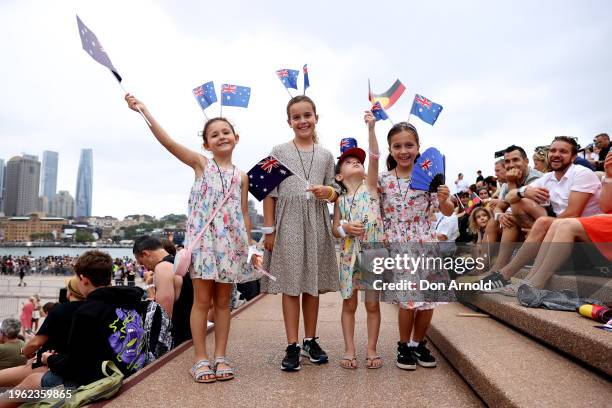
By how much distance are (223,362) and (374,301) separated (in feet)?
3.74

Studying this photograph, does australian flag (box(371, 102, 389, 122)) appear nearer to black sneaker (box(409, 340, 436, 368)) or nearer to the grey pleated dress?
the grey pleated dress

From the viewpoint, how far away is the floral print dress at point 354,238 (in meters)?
3.03

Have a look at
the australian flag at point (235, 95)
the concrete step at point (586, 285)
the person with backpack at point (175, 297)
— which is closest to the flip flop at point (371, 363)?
the concrete step at point (586, 285)

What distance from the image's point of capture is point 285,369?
2900 millimetres

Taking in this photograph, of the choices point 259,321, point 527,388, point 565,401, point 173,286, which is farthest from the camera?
point 259,321

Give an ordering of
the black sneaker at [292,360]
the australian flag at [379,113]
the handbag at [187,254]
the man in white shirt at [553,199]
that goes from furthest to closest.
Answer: the man in white shirt at [553,199] → the australian flag at [379,113] → the black sneaker at [292,360] → the handbag at [187,254]

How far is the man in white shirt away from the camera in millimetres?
3691

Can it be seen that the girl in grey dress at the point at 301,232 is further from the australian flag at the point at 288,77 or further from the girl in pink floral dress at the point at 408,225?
the girl in pink floral dress at the point at 408,225

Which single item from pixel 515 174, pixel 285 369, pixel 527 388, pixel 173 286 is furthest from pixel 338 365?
pixel 515 174

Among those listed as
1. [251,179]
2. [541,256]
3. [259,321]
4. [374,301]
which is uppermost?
[251,179]

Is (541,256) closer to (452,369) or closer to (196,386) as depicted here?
(452,369)

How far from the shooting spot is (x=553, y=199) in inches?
164

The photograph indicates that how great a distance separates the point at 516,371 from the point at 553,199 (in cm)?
256

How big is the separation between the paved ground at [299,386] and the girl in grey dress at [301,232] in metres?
0.23
